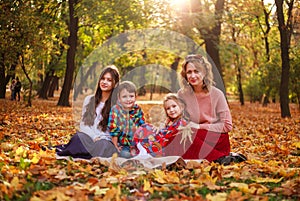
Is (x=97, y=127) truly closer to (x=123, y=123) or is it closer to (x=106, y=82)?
(x=123, y=123)

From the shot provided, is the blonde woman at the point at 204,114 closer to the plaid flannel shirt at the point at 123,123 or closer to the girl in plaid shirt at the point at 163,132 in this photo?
the girl in plaid shirt at the point at 163,132

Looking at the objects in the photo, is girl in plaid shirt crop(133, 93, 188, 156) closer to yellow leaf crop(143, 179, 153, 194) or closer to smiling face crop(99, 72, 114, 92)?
smiling face crop(99, 72, 114, 92)

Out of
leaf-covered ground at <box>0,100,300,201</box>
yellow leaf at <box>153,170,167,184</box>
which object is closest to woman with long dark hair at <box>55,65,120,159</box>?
leaf-covered ground at <box>0,100,300,201</box>

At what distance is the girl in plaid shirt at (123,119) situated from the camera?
5711mm

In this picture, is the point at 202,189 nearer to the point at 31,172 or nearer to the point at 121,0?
the point at 31,172

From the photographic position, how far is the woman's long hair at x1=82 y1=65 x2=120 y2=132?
19.3 ft

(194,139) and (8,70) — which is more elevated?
(8,70)

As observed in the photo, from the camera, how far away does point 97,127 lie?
233 inches

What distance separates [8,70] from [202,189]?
19.7m

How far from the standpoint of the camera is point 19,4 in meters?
14.6

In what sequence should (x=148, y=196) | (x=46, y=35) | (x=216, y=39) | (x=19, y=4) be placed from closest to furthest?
(x=148, y=196)
(x=19, y=4)
(x=46, y=35)
(x=216, y=39)

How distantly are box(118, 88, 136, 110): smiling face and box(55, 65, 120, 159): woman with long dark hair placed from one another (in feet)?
0.72

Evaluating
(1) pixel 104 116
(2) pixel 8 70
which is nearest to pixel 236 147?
(1) pixel 104 116

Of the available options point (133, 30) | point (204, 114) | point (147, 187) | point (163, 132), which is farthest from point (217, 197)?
point (133, 30)
